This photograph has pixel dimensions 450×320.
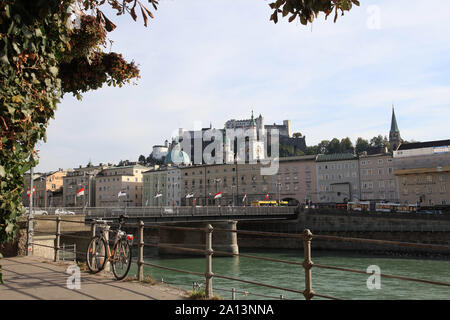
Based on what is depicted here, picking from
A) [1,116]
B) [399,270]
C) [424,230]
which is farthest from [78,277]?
[424,230]

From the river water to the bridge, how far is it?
14.0 ft

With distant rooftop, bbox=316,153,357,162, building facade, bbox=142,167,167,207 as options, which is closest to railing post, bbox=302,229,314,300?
distant rooftop, bbox=316,153,357,162

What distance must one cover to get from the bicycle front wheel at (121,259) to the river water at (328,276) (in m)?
6.17

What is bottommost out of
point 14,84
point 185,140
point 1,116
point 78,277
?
point 78,277

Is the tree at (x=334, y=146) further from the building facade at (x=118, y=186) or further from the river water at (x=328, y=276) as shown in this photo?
the river water at (x=328, y=276)

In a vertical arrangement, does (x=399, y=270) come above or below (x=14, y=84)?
below

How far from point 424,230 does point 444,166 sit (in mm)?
34927

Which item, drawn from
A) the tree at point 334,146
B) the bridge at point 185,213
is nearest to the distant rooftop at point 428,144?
the bridge at point 185,213

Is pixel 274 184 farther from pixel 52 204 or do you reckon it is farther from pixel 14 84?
pixel 14 84

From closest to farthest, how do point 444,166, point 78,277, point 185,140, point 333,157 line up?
point 78,277
point 444,166
point 333,157
point 185,140

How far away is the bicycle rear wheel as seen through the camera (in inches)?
339

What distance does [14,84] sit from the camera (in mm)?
4574

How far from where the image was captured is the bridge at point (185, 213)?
40688mm

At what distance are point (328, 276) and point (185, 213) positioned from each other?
21367mm
